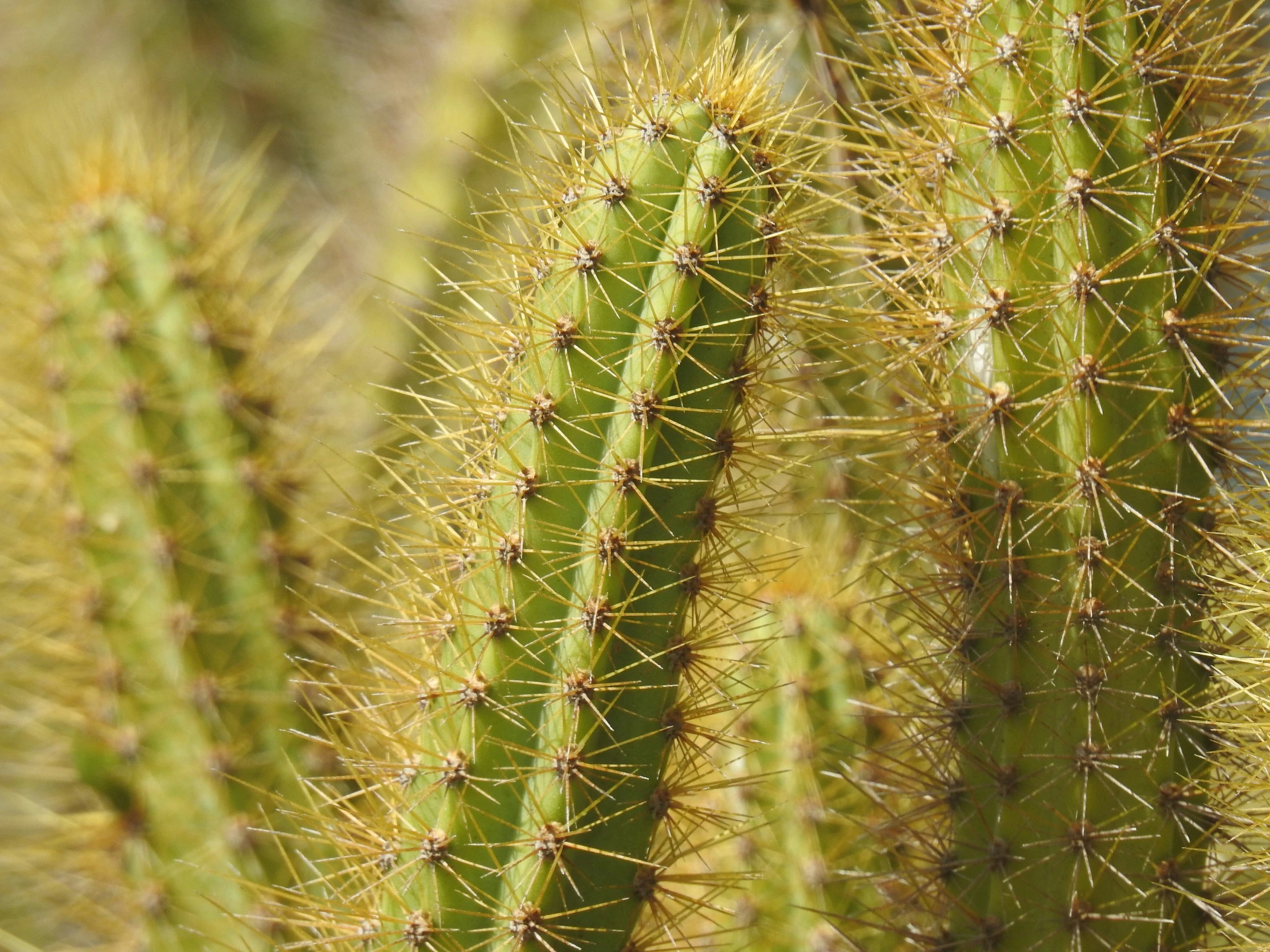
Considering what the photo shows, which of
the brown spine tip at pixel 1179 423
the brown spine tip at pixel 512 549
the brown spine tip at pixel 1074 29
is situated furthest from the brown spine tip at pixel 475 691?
the brown spine tip at pixel 1074 29

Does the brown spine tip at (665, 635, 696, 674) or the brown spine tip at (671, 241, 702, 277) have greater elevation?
the brown spine tip at (671, 241, 702, 277)

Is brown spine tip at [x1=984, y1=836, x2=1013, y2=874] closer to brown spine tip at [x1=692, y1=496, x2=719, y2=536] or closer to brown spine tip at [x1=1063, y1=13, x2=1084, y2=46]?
brown spine tip at [x1=692, y1=496, x2=719, y2=536]

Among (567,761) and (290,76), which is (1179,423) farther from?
(290,76)

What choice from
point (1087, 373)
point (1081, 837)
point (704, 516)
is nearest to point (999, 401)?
point (1087, 373)

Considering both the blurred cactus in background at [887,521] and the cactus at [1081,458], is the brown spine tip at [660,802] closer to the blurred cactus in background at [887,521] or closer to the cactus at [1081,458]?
the blurred cactus in background at [887,521]

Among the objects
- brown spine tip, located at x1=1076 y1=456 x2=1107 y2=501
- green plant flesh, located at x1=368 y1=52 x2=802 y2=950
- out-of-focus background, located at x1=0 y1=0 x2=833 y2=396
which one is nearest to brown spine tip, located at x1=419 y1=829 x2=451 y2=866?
green plant flesh, located at x1=368 y1=52 x2=802 y2=950

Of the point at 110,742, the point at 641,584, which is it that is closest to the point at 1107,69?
the point at 641,584
